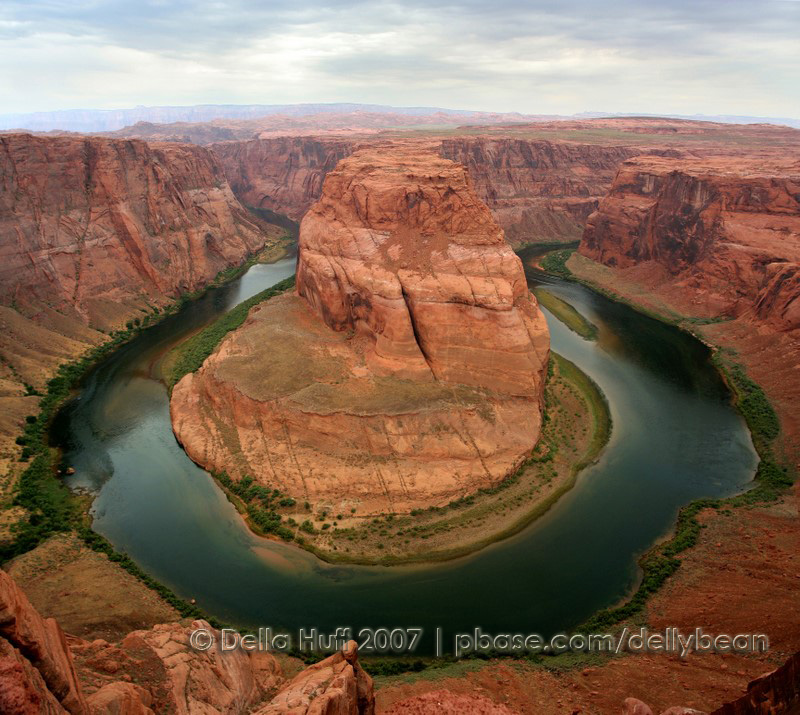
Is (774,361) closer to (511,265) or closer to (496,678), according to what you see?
(511,265)

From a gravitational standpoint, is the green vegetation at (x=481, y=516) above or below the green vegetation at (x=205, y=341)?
below

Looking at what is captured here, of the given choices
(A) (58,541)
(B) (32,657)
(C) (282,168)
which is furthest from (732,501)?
(C) (282,168)

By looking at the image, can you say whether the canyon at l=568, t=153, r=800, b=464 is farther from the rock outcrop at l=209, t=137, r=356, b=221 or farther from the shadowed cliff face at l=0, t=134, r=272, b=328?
the rock outcrop at l=209, t=137, r=356, b=221

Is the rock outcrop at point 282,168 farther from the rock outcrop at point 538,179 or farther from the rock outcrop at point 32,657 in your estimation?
the rock outcrop at point 32,657

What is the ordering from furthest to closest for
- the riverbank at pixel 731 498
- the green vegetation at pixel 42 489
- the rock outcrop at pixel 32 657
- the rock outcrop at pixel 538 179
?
the rock outcrop at pixel 538 179 → the green vegetation at pixel 42 489 → the riverbank at pixel 731 498 → the rock outcrop at pixel 32 657

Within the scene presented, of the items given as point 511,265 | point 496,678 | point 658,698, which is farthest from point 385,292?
point 658,698

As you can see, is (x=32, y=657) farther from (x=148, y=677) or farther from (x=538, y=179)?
(x=538, y=179)

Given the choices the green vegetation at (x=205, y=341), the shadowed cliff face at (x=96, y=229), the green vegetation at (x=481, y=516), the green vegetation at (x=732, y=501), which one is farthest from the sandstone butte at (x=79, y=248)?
the green vegetation at (x=732, y=501)
